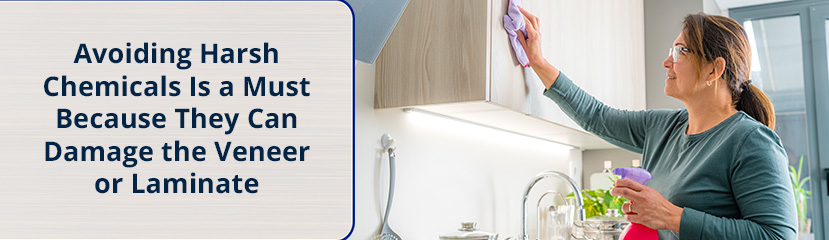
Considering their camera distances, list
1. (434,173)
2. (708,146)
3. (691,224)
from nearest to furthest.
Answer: (691,224)
(708,146)
(434,173)

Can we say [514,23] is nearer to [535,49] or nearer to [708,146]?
[535,49]

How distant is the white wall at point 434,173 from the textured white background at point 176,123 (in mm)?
494

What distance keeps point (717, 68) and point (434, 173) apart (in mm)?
708

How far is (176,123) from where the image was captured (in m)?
0.84

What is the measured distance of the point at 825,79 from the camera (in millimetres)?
2895

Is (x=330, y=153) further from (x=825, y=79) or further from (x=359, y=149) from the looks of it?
(x=825, y=79)

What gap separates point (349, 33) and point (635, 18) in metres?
1.87

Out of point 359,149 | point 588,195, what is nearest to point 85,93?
point 359,149

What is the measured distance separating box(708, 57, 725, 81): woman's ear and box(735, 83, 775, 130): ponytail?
8cm

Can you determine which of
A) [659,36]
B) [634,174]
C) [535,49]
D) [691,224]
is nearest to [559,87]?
[535,49]

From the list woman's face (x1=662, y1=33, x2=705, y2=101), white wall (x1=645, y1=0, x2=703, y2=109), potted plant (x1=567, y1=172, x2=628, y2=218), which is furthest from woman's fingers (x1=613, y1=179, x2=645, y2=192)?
white wall (x1=645, y1=0, x2=703, y2=109)

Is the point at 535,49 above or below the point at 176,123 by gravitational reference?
above

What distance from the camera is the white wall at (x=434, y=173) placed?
1415mm

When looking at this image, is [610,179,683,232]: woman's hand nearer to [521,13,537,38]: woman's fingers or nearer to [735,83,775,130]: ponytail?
[735,83,775,130]: ponytail
